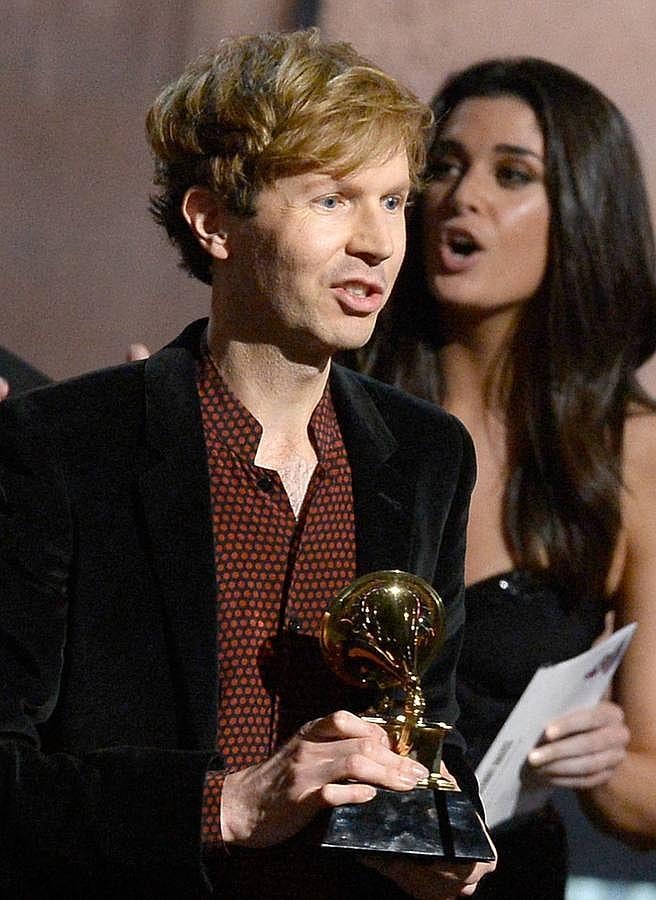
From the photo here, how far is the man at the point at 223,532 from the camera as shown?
138cm

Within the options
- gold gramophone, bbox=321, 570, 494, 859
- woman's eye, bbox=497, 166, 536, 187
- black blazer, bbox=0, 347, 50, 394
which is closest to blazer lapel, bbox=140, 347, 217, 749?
gold gramophone, bbox=321, 570, 494, 859

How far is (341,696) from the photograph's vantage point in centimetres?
151

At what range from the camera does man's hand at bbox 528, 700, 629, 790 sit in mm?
2201

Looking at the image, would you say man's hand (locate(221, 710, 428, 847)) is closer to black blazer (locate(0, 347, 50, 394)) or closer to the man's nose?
the man's nose

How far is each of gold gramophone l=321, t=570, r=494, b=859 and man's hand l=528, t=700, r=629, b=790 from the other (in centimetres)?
82

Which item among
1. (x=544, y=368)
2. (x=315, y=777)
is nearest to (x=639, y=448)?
(x=544, y=368)

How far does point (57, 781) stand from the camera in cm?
138

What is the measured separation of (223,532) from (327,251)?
286 mm

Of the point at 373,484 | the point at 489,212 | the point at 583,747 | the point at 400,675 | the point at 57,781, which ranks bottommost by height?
the point at 583,747

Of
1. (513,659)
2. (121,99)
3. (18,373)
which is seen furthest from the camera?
(121,99)

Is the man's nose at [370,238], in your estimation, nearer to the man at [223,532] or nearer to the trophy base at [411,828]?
the man at [223,532]

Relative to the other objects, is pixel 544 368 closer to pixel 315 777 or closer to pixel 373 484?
pixel 373 484

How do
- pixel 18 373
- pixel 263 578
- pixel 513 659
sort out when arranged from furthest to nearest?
Result: 1. pixel 18 373
2. pixel 513 659
3. pixel 263 578

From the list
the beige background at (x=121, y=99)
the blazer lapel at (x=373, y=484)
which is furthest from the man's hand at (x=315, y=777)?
the beige background at (x=121, y=99)
